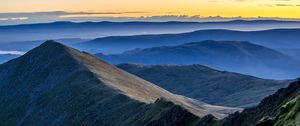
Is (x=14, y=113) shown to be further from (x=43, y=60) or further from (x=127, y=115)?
(x=127, y=115)

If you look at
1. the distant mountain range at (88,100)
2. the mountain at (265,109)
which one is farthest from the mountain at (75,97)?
the mountain at (265,109)

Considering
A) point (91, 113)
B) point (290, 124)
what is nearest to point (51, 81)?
point (91, 113)

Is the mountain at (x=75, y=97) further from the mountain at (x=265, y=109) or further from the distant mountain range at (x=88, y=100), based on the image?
the mountain at (x=265, y=109)

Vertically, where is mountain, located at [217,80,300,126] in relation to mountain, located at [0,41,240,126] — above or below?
above

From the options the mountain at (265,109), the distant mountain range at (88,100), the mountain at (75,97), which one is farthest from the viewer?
the mountain at (75,97)

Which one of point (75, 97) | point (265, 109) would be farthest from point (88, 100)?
point (265, 109)

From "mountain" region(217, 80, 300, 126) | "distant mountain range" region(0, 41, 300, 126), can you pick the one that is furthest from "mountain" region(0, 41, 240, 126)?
"mountain" region(217, 80, 300, 126)

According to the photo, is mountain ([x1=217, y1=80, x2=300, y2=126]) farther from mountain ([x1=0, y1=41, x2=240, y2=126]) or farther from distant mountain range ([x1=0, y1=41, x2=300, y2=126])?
mountain ([x1=0, y1=41, x2=240, y2=126])

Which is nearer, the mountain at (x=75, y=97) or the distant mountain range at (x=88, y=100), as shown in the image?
the distant mountain range at (x=88, y=100)

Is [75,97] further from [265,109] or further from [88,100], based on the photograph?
[265,109]
